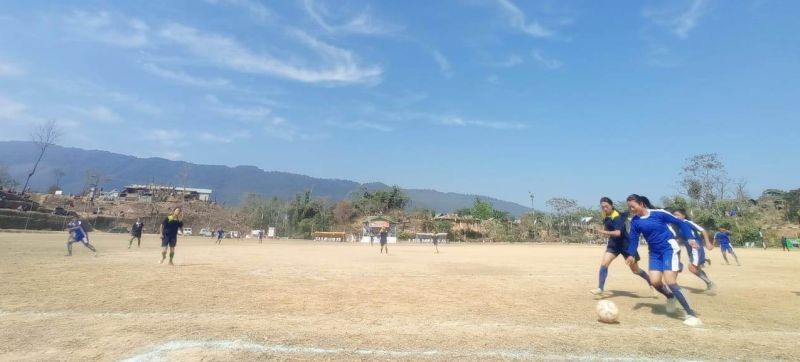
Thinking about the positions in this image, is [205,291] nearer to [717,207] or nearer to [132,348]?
[132,348]

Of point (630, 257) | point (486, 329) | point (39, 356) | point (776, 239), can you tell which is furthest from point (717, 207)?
point (39, 356)

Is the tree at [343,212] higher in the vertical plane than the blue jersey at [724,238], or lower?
higher

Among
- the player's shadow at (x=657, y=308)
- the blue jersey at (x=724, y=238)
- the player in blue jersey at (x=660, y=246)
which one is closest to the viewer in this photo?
the player in blue jersey at (x=660, y=246)

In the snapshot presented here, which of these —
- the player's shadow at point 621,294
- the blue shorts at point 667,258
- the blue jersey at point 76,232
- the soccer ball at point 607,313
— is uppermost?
the blue shorts at point 667,258

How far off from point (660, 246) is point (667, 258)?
8.4 inches

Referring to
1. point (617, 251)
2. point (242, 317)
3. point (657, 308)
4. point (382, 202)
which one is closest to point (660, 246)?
point (657, 308)

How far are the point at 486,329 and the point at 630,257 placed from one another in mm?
4153

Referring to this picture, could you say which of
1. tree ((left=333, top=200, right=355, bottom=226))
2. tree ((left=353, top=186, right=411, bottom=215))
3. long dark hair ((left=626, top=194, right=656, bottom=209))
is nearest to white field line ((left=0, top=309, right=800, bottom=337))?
long dark hair ((left=626, top=194, right=656, bottom=209))

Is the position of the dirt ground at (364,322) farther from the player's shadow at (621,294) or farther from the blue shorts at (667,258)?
the blue shorts at (667,258)

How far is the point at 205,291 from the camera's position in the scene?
8.27m

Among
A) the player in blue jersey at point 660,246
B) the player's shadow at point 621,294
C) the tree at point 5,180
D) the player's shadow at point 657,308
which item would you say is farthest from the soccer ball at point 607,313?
the tree at point 5,180

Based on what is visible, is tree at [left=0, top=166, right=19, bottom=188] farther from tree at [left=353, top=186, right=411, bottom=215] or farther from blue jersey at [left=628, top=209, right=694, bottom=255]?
blue jersey at [left=628, top=209, right=694, bottom=255]

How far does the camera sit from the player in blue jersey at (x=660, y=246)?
655cm

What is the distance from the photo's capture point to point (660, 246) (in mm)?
6793
